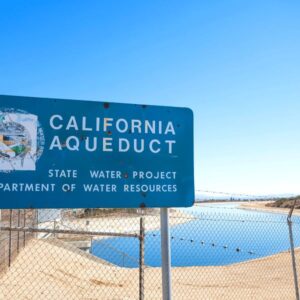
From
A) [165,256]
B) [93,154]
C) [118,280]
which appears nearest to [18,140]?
[93,154]

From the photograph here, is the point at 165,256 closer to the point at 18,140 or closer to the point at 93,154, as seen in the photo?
the point at 93,154

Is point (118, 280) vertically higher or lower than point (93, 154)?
lower

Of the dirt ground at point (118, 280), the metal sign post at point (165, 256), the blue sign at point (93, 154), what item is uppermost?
the blue sign at point (93, 154)

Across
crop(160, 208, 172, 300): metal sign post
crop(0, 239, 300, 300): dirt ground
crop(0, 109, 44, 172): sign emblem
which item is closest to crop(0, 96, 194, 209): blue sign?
crop(0, 109, 44, 172): sign emblem

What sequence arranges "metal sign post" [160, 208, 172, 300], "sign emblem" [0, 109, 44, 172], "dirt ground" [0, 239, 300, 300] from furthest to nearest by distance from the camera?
"dirt ground" [0, 239, 300, 300], "metal sign post" [160, 208, 172, 300], "sign emblem" [0, 109, 44, 172]

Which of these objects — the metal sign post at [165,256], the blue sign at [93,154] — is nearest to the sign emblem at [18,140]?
the blue sign at [93,154]

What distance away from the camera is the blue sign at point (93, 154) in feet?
10.5

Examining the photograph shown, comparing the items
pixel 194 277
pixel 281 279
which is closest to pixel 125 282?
pixel 194 277

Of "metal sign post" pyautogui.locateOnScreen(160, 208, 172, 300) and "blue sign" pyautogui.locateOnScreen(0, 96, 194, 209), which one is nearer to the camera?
"blue sign" pyautogui.locateOnScreen(0, 96, 194, 209)

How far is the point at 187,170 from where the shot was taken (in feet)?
11.6

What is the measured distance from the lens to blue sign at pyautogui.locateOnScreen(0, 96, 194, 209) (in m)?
3.20

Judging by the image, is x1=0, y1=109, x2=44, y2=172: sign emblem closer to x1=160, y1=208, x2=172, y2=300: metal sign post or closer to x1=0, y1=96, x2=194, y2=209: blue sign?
x1=0, y1=96, x2=194, y2=209: blue sign

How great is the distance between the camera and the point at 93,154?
3346 millimetres

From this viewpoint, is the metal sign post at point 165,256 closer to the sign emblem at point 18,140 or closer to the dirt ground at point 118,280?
the sign emblem at point 18,140
